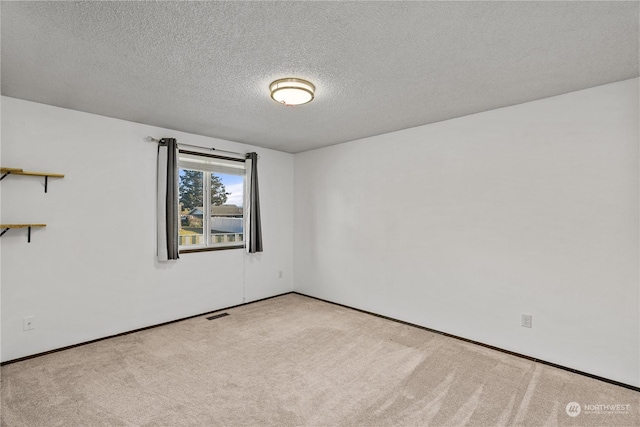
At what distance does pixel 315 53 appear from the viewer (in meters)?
2.07

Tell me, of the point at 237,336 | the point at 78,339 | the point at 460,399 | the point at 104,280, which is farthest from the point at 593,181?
the point at 78,339

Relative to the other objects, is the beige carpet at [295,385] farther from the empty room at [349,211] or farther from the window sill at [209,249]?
the window sill at [209,249]

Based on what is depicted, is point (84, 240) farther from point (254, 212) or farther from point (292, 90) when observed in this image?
point (292, 90)

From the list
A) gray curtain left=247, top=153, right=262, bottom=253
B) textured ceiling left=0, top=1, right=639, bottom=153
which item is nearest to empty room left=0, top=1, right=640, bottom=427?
textured ceiling left=0, top=1, right=639, bottom=153

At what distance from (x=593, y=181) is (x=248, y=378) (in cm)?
333

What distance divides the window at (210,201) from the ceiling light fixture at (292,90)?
2011 mm

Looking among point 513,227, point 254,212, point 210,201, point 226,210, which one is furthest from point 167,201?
point 513,227

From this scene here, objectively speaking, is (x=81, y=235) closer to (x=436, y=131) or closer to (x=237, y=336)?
(x=237, y=336)

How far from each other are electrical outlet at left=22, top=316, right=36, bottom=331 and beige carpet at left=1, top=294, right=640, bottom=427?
299mm

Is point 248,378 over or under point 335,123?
under

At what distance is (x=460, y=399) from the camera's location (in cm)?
224

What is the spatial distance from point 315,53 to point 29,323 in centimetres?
352

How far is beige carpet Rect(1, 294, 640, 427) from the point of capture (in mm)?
2055

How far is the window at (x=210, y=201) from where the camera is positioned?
13.6 ft
